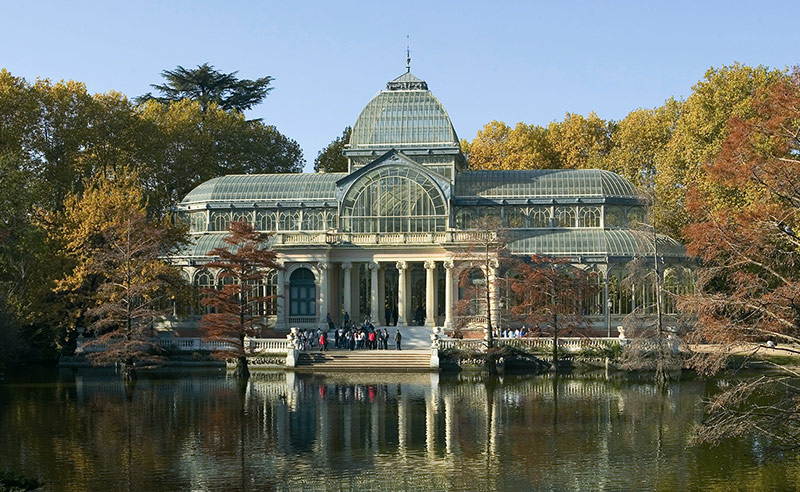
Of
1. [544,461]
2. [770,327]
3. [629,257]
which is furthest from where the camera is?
[629,257]

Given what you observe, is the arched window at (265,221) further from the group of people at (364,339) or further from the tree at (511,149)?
the tree at (511,149)

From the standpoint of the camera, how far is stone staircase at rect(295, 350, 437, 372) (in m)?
61.6

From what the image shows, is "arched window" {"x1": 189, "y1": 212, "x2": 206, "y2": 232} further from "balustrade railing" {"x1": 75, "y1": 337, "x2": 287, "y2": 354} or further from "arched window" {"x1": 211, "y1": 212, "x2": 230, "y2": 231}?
"balustrade railing" {"x1": 75, "y1": 337, "x2": 287, "y2": 354}

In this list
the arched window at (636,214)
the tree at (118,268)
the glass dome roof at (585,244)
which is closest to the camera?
the tree at (118,268)

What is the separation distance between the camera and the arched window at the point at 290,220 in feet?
258

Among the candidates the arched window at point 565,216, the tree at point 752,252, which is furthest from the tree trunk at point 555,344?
the tree at point 752,252

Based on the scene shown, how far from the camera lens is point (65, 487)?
30438 mm

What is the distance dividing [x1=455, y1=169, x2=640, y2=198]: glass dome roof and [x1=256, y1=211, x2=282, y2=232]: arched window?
13.4m

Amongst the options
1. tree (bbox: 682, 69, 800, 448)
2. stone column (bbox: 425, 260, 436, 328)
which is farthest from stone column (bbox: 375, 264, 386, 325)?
tree (bbox: 682, 69, 800, 448)

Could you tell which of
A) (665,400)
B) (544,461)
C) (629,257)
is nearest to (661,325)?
(665,400)

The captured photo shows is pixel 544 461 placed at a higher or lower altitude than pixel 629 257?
lower

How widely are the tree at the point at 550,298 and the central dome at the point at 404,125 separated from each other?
48.4 ft

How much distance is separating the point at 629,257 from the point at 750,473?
131 ft

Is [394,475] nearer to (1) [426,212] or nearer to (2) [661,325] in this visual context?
(2) [661,325]
